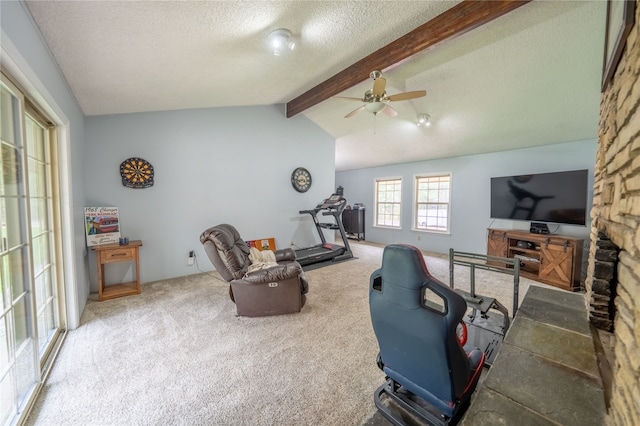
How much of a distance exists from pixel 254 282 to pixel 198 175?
2.34m

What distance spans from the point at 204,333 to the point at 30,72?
2.25 m

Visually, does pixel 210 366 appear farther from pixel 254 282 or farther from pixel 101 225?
pixel 101 225

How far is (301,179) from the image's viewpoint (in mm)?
5230

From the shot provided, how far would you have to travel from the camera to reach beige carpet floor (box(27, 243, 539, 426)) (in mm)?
1526

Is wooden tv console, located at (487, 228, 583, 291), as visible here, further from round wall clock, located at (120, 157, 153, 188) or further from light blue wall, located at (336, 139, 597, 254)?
round wall clock, located at (120, 157, 153, 188)

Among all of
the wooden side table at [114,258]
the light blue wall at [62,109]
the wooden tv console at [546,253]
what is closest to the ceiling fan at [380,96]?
the wooden tv console at [546,253]

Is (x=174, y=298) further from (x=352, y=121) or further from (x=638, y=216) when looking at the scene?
(x=352, y=121)

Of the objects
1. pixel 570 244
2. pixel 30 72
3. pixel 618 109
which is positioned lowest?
pixel 570 244

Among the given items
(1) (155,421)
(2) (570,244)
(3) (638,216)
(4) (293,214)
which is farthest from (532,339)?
(4) (293,214)

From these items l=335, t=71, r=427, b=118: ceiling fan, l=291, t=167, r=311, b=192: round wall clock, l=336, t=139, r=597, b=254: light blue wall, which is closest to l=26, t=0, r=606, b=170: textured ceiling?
l=336, t=139, r=597, b=254: light blue wall

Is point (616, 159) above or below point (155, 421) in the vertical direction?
above

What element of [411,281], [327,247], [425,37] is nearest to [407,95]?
[425,37]

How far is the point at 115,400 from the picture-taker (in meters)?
1.62

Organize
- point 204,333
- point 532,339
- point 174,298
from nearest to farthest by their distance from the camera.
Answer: point 532,339, point 204,333, point 174,298
